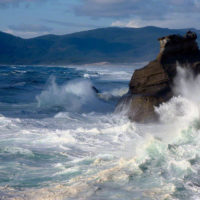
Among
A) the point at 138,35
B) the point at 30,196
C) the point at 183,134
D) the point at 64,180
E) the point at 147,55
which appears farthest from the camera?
the point at 138,35

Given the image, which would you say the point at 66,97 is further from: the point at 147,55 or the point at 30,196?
the point at 147,55

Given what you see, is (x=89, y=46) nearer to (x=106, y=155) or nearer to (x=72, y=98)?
(x=72, y=98)

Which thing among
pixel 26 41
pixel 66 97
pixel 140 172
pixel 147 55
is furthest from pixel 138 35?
pixel 140 172

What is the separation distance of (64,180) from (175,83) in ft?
18.3

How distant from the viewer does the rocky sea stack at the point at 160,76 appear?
923 centimetres

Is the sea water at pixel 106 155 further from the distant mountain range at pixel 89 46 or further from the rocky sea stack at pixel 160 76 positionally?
the distant mountain range at pixel 89 46

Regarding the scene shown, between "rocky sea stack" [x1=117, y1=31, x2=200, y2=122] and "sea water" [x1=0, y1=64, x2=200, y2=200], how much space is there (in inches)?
9.1

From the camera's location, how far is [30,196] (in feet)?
14.3

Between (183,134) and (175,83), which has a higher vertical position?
(175,83)

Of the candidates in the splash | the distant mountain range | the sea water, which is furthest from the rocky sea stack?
the distant mountain range

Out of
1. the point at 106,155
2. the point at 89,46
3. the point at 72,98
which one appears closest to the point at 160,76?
the point at 106,155

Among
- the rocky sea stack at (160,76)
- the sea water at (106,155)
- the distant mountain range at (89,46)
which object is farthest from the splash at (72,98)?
the distant mountain range at (89,46)

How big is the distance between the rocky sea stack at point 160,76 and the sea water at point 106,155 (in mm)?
232

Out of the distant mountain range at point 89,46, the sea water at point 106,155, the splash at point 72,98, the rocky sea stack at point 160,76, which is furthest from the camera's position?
the distant mountain range at point 89,46
